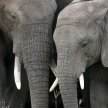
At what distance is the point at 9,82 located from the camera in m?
8.45

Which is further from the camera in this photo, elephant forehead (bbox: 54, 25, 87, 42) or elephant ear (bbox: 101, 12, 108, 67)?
elephant ear (bbox: 101, 12, 108, 67)

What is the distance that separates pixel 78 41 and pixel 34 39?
66 centimetres

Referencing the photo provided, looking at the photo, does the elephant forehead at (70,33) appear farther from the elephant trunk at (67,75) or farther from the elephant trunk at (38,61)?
the elephant trunk at (38,61)

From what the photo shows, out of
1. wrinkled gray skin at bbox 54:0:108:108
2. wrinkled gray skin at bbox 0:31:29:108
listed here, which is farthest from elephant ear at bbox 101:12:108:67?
wrinkled gray skin at bbox 0:31:29:108

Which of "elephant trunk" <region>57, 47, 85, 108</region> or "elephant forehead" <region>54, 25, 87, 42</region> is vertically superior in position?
"elephant forehead" <region>54, 25, 87, 42</region>

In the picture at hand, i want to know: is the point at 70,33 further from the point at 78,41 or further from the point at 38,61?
the point at 38,61

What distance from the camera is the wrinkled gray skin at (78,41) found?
22.7 ft

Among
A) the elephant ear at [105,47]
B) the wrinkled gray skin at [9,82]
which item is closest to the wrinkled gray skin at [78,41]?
the elephant ear at [105,47]

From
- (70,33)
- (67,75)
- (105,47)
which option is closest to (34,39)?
(70,33)

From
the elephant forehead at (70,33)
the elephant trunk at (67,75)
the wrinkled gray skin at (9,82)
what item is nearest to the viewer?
the elephant trunk at (67,75)

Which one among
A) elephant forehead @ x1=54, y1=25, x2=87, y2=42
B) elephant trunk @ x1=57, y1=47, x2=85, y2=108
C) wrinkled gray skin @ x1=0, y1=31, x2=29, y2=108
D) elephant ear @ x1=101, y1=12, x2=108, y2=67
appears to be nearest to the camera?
elephant trunk @ x1=57, y1=47, x2=85, y2=108

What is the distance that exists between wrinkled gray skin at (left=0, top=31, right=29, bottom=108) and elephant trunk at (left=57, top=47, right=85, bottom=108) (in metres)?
1.44

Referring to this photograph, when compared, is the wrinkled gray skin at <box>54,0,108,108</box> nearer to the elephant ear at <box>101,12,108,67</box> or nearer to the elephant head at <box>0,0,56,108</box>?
the elephant ear at <box>101,12,108,67</box>

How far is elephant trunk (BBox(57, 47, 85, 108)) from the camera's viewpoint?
6.88 meters
